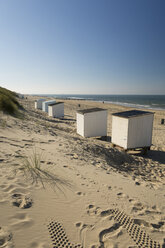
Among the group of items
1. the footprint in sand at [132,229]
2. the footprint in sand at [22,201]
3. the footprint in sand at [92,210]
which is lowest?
the footprint in sand at [132,229]

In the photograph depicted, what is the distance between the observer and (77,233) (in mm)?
2375

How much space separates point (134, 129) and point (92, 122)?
369cm

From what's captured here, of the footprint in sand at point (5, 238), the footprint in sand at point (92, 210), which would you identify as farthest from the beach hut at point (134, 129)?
the footprint in sand at point (5, 238)

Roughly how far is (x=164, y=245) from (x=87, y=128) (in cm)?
926

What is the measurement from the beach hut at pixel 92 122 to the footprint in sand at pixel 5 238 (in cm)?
946

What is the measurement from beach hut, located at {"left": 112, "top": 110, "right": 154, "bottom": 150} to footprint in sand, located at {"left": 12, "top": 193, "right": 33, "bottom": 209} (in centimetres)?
711

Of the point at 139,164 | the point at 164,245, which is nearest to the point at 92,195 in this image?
the point at 164,245

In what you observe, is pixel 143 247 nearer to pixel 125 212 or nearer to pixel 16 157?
pixel 125 212

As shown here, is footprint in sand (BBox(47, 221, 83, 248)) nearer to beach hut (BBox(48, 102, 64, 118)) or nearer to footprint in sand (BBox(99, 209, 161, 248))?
footprint in sand (BBox(99, 209, 161, 248))

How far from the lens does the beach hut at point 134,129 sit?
864cm

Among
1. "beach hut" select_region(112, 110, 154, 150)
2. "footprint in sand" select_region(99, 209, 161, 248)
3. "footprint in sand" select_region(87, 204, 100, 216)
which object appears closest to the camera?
"footprint in sand" select_region(99, 209, 161, 248)

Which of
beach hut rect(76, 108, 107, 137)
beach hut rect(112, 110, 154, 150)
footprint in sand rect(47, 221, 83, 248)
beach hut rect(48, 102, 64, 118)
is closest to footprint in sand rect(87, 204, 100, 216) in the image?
footprint in sand rect(47, 221, 83, 248)

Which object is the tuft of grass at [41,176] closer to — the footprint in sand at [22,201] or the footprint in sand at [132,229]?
the footprint in sand at [22,201]

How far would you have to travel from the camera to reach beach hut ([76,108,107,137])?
11308 mm
